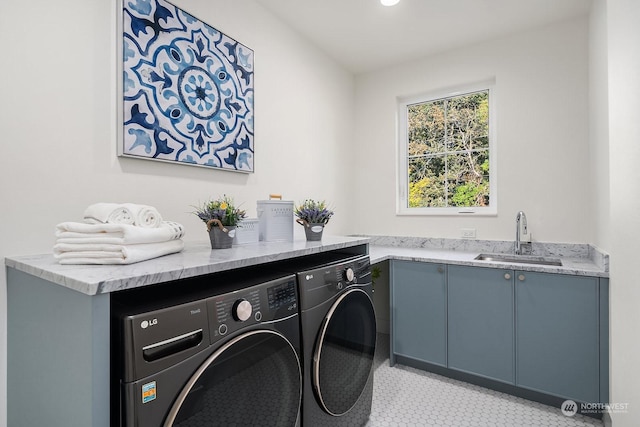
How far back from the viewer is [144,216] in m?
1.13

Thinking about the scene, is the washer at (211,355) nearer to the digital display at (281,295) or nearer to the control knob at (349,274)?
the digital display at (281,295)

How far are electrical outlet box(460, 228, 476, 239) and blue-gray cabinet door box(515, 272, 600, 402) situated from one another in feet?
2.31

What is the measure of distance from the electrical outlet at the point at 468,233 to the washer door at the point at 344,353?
1309 mm

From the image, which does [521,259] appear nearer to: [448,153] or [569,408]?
[569,408]

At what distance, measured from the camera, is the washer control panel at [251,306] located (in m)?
0.94

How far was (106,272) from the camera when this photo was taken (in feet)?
2.75

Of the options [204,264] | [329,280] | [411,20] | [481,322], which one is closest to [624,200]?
[481,322]

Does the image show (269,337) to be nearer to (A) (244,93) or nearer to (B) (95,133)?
(B) (95,133)

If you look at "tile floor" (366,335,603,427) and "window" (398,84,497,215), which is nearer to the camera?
"tile floor" (366,335,603,427)

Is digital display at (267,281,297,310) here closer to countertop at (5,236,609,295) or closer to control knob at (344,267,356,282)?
countertop at (5,236,609,295)

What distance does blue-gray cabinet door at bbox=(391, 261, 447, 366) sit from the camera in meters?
2.21

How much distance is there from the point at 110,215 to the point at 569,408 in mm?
2482

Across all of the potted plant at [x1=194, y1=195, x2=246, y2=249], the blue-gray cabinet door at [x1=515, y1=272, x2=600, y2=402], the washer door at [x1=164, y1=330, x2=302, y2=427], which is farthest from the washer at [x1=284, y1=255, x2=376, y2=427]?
Result: the blue-gray cabinet door at [x1=515, y1=272, x2=600, y2=402]

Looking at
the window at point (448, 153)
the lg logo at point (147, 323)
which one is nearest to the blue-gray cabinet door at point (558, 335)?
the window at point (448, 153)
